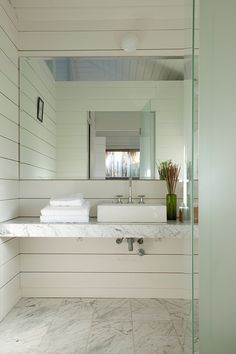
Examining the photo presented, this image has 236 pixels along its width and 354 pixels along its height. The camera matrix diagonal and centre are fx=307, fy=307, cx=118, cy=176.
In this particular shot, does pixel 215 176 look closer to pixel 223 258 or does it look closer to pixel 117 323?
pixel 223 258

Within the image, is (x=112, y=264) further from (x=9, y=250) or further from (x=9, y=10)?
(x=9, y=10)

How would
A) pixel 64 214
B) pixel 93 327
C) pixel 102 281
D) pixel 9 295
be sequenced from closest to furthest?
pixel 93 327 < pixel 64 214 < pixel 9 295 < pixel 102 281

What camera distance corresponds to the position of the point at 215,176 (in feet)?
2.42

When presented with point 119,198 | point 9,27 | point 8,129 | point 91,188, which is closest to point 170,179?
point 119,198

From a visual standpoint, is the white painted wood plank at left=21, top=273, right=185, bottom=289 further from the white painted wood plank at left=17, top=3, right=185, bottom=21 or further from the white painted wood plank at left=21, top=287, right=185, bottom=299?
the white painted wood plank at left=17, top=3, right=185, bottom=21

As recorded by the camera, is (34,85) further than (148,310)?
Yes

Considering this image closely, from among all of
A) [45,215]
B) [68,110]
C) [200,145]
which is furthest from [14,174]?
[200,145]

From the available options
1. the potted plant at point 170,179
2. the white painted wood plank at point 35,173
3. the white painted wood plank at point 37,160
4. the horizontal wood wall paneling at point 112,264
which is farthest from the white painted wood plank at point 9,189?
the potted plant at point 170,179

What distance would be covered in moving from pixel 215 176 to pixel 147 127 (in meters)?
2.03

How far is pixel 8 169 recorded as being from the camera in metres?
2.43

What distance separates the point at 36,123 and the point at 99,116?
566 millimetres

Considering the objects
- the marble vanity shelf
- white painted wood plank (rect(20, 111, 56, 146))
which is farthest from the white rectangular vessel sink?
white painted wood plank (rect(20, 111, 56, 146))

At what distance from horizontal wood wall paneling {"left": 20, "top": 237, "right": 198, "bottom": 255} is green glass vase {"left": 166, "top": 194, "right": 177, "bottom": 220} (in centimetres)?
32

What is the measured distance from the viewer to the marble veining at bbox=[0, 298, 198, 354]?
6.15ft
